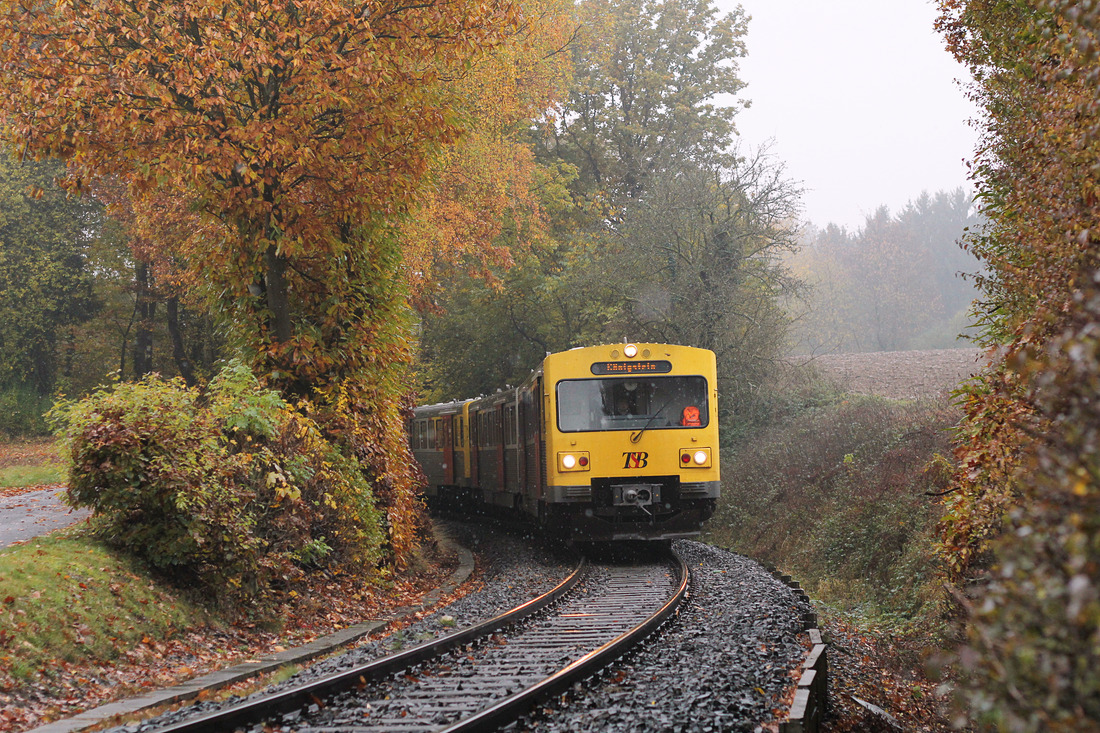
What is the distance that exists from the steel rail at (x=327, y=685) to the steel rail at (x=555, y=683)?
1210 millimetres

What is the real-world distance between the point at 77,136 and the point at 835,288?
71.6 m

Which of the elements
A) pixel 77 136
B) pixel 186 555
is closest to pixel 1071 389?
pixel 186 555

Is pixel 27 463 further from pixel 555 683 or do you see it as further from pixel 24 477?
pixel 555 683

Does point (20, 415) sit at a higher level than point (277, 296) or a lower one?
lower

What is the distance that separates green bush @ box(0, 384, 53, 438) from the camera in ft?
105

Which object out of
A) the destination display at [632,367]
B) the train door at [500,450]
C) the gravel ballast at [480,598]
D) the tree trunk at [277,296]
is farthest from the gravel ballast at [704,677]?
the train door at [500,450]

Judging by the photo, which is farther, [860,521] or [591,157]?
[591,157]

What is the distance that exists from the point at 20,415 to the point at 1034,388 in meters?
34.4

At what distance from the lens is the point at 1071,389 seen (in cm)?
251

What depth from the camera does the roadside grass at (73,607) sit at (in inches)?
280

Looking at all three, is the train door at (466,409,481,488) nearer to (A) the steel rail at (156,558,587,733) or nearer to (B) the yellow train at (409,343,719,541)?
(B) the yellow train at (409,343,719,541)

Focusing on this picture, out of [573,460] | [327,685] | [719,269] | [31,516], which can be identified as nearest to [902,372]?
[719,269]

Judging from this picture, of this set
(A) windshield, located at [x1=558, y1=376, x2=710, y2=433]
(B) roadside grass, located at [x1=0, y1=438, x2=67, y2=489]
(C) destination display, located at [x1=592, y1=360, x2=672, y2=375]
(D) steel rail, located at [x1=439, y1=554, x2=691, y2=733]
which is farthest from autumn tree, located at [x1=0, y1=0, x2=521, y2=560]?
(B) roadside grass, located at [x1=0, y1=438, x2=67, y2=489]

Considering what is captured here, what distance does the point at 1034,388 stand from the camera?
395cm
